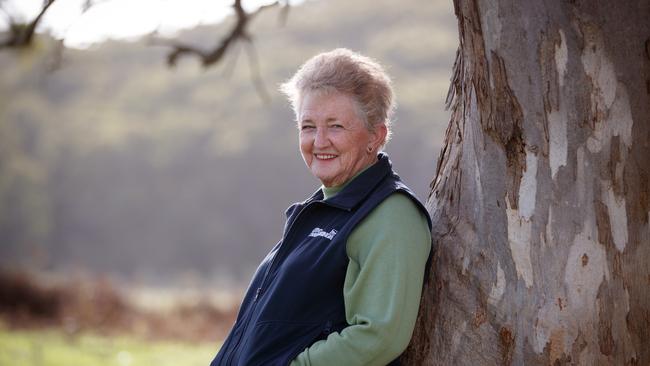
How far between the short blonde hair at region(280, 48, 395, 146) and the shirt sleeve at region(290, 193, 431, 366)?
0.41 m

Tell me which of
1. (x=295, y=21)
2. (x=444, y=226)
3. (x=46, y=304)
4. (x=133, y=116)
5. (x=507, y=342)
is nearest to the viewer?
(x=507, y=342)

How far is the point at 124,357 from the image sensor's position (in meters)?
10.7

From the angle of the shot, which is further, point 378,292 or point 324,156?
point 324,156

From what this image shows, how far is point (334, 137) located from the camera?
2.68m

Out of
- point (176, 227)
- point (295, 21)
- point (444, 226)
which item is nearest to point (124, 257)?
point (176, 227)

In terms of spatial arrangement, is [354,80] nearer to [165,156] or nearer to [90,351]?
[90,351]

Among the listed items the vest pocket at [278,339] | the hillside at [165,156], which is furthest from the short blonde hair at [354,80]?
the hillside at [165,156]

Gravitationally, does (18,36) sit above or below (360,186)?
above

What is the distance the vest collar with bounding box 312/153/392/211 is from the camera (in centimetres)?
259

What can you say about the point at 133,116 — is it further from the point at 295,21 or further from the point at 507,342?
the point at 507,342

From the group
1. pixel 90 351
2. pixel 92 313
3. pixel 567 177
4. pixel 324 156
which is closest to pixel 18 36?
pixel 324 156

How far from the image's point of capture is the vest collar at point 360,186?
102 inches

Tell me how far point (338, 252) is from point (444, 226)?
1.53ft

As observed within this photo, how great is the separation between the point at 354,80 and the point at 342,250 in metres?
0.61
